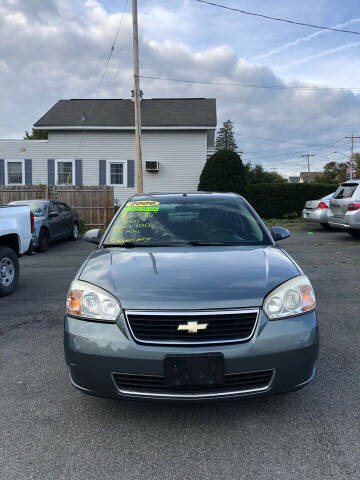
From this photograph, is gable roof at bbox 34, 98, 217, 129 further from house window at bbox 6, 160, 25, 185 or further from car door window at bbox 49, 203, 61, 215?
car door window at bbox 49, 203, 61, 215

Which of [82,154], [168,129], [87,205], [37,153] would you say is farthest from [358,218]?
[37,153]

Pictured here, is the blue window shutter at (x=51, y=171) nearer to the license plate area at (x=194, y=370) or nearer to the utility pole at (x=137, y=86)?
the utility pole at (x=137, y=86)

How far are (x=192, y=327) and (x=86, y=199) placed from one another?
15748 millimetres

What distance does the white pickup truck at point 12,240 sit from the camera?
664 centimetres

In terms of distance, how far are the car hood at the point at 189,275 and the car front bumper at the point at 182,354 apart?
209 millimetres

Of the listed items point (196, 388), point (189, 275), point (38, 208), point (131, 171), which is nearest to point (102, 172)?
point (131, 171)

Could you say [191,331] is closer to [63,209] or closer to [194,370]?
[194,370]

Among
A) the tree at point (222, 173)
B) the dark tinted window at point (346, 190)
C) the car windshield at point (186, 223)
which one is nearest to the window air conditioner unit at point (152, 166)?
the tree at point (222, 173)

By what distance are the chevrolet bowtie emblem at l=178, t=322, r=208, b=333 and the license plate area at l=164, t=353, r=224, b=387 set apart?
0.15 meters

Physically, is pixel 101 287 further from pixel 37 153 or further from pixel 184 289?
pixel 37 153

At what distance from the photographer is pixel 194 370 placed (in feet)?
8.17

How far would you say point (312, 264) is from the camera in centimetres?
921

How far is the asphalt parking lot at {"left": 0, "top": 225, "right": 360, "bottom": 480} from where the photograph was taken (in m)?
2.33

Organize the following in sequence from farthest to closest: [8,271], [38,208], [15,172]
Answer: [15,172], [38,208], [8,271]
